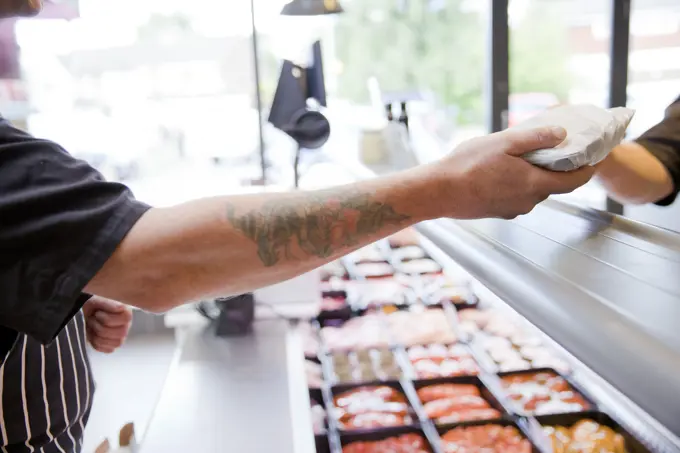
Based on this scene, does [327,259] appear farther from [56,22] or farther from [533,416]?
[56,22]

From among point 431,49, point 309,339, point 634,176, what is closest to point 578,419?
point 634,176

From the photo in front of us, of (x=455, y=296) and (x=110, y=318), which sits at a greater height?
(x=110, y=318)

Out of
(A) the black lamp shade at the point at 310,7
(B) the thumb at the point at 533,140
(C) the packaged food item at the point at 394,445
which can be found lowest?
(C) the packaged food item at the point at 394,445

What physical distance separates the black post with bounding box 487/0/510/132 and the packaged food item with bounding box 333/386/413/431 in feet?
8.19

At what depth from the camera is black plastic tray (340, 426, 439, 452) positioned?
148cm

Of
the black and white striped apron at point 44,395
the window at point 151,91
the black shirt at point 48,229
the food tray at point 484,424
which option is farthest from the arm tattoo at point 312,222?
the window at point 151,91

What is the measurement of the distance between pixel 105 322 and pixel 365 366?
2.47ft

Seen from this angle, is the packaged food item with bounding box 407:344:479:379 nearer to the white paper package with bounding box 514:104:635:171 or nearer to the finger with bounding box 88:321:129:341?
the finger with bounding box 88:321:129:341

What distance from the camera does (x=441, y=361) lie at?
1.83 metres

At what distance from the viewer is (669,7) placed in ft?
14.9

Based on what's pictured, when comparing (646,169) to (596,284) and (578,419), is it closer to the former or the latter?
(578,419)

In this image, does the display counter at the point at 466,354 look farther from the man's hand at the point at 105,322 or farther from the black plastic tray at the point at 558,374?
the man's hand at the point at 105,322

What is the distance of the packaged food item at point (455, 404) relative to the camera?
1.53 m

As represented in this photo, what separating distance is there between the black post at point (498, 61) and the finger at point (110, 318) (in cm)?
293
